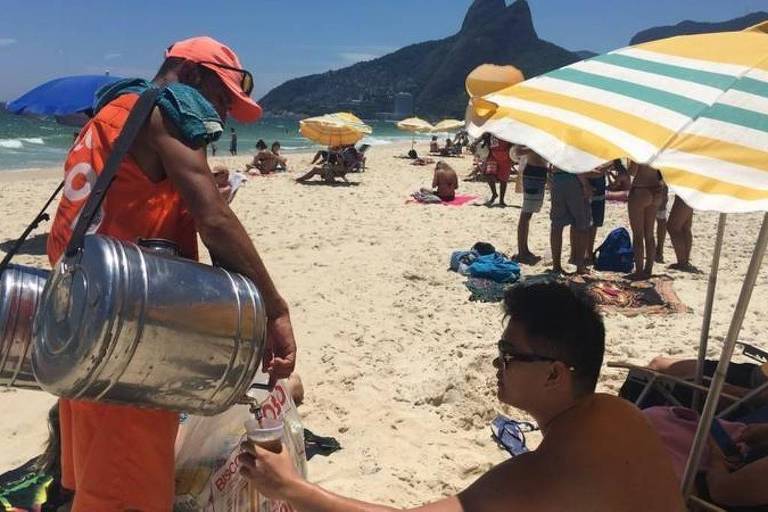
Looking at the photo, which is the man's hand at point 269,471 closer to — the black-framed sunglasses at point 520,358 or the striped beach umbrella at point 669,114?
the black-framed sunglasses at point 520,358

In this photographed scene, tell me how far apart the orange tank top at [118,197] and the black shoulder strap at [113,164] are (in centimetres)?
12

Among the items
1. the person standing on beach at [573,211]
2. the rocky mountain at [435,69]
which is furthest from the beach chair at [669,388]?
the rocky mountain at [435,69]

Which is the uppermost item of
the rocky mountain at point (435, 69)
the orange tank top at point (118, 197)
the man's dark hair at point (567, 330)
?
the rocky mountain at point (435, 69)

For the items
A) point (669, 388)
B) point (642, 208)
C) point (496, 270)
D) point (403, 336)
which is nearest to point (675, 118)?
point (669, 388)

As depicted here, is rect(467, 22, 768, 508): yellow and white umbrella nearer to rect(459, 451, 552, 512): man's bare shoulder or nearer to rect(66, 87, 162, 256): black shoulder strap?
rect(459, 451, 552, 512): man's bare shoulder

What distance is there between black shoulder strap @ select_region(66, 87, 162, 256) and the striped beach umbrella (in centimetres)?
104

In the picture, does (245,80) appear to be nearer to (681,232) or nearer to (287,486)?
(287,486)

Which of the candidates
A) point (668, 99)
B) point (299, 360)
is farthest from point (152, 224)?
point (299, 360)

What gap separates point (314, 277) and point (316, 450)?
124 inches

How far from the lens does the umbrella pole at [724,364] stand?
2.07 meters

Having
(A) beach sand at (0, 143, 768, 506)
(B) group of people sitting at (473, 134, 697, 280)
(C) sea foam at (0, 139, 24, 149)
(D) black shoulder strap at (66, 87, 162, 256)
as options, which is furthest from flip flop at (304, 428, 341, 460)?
(C) sea foam at (0, 139, 24, 149)

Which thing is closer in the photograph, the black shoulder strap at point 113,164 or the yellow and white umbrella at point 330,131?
the black shoulder strap at point 113,164

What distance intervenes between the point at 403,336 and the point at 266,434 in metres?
3.20

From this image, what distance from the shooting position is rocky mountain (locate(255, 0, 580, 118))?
116 meters
